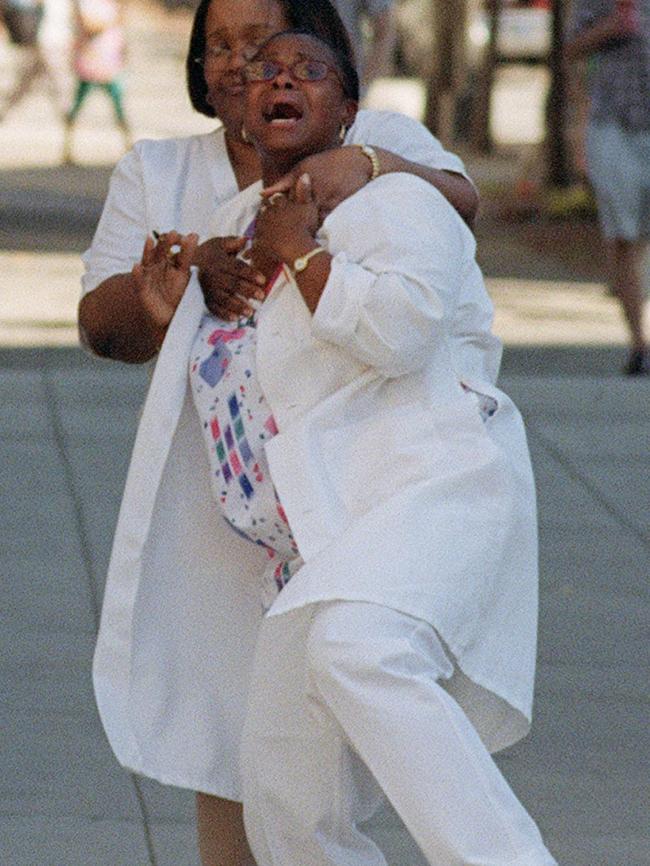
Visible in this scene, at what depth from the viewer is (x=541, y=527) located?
683 cm

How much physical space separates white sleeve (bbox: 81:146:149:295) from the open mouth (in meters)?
0.42

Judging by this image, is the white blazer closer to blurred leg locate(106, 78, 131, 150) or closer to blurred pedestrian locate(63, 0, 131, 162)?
blurred pedestrian locate(63, 0, 131, 162)

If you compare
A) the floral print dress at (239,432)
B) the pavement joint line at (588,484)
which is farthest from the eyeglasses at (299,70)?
the pavement joint line at (588,484)

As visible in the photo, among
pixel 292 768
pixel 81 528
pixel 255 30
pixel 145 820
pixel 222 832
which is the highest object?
pixel 255 30

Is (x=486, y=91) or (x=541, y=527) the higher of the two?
(x=541, y=527)

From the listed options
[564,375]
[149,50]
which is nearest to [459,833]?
[564,375]

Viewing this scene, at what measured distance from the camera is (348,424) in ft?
10.4

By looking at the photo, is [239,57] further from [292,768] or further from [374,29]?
[374,29]

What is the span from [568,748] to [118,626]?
1.78 m

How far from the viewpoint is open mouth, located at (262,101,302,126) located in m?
3.21

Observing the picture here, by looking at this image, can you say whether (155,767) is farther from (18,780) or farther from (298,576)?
(18,780)

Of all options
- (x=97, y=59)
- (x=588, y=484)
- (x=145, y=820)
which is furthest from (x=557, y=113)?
(x=145, y=820)

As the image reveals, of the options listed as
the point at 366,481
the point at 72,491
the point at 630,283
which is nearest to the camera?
the point at 366,481

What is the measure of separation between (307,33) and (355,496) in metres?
0.74
